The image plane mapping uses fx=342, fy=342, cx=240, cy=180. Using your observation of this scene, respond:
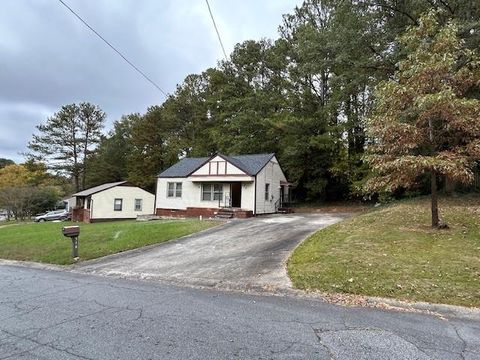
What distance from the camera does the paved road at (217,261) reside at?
24.9ft

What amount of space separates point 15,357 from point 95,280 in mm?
4476

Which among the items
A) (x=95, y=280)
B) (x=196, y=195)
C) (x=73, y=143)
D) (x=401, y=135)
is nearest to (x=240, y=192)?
(x=196, y=195)

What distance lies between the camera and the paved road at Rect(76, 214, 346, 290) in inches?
299

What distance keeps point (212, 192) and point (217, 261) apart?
A: 605 inches

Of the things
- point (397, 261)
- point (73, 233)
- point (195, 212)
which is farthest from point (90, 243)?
point (195, 212)

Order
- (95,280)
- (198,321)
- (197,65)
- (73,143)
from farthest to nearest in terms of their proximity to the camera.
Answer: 1. (73,143)
2. (197,65)
3. (95,280)
4. (198,321)

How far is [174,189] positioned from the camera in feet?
86.9

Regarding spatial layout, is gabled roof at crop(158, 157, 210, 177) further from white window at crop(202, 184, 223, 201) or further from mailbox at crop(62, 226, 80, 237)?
mailbox at crop(62, 226, 80, 237)

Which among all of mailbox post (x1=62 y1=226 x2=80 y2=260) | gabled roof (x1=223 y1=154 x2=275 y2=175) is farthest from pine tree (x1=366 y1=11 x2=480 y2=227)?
gabled roof (x1=223 y1=154 x2=275 y2=175)

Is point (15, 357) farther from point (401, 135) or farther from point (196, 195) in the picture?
point (196, 195)

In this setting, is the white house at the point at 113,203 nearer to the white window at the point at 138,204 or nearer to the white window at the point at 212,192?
the white window at the point at 138,204

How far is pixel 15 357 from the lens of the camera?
12.0ft

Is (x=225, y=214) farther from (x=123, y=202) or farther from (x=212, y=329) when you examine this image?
(x=212, y=329)

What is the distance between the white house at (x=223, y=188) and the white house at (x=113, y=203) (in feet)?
19.8
